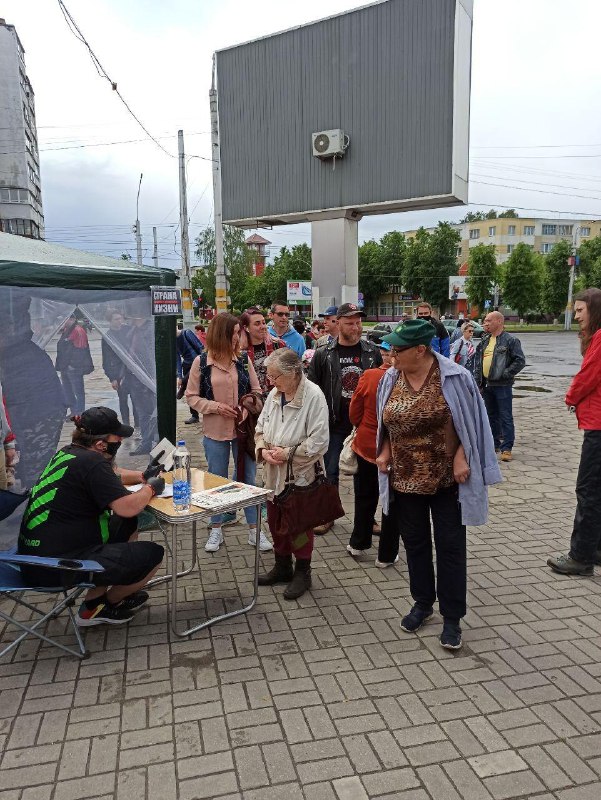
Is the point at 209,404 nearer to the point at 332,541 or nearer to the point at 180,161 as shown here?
the point at 332,541

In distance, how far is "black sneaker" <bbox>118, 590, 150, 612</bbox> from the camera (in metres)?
3.57

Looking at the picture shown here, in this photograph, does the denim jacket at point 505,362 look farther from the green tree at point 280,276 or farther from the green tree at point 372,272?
the green tree at point 372,272

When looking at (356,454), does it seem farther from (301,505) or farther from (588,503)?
(588,503)

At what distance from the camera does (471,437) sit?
9.90ft

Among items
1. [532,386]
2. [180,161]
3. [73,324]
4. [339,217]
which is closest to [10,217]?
[180,161]

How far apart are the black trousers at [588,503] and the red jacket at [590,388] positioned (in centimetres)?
9

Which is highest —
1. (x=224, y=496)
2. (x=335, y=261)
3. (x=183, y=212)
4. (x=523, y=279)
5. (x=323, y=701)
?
(x=183, y=212)

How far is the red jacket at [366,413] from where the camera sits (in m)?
4.19

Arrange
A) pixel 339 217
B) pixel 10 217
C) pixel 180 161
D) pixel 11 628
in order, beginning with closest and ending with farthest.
Result: pixel 11 628 → pixel 339 217 → pixel 180 161 → pixel 10 217

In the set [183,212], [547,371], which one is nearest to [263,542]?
[547,371]

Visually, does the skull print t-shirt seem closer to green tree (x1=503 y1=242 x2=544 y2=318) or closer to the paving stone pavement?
the paving stone pavement

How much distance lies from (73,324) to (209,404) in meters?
1.25

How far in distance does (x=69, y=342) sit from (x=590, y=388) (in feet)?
12.7

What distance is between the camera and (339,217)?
14133 millimetres
